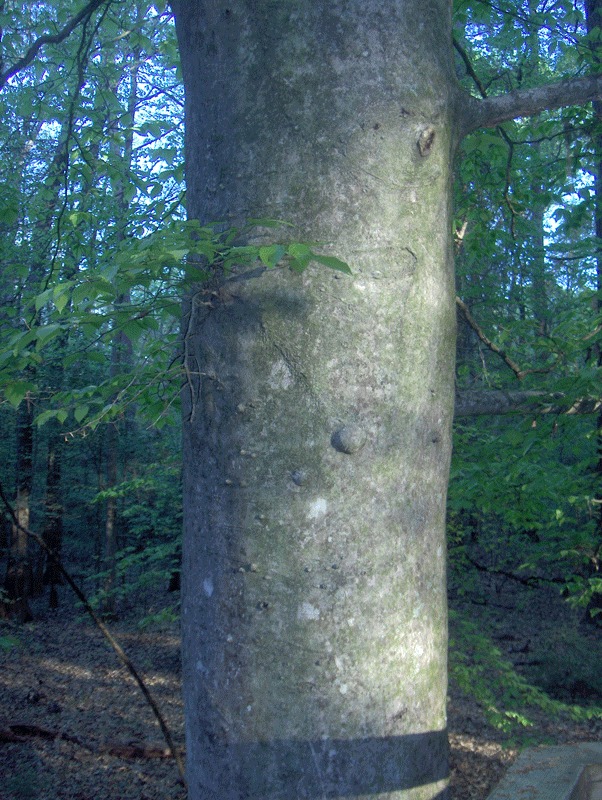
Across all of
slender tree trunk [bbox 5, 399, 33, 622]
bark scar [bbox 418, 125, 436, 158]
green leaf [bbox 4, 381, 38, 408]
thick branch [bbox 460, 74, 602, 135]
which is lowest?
slender tree trunk [bbox 5, 399, 33, 622]

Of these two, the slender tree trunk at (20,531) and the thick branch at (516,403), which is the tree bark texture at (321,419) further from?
the slender tree trunk at (20,531)

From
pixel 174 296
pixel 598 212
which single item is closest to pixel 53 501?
pixel 598 212

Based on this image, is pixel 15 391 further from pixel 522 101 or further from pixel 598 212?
pixel 598 212

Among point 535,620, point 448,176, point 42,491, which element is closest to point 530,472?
point 448,176

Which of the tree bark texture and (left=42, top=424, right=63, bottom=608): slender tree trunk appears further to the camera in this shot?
(left=42, top=424, right=63, bottom=608): slender tree trunk

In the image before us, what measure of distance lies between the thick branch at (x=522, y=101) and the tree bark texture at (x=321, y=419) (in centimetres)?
29

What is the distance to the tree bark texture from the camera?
1.56m

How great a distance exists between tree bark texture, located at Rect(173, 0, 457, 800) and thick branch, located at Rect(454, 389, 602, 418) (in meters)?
0.94

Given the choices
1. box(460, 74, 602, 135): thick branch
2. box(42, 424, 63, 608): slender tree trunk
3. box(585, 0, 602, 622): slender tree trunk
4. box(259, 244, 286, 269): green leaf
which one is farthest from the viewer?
A: box(42, 424, 63, 608): slender tree trunk

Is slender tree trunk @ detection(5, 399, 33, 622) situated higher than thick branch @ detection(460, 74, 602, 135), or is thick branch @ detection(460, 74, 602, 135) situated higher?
thick branch @ detection(460, 74, 602, 135)

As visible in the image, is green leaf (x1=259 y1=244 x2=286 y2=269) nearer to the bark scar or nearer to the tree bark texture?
the tree bark texture

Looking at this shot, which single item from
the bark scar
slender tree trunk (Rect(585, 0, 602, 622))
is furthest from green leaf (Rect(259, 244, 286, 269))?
slender tree trunk (Rect(585, 0, 602, 622))

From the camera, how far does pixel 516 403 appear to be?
294 cm

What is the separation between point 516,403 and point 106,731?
6703mm
